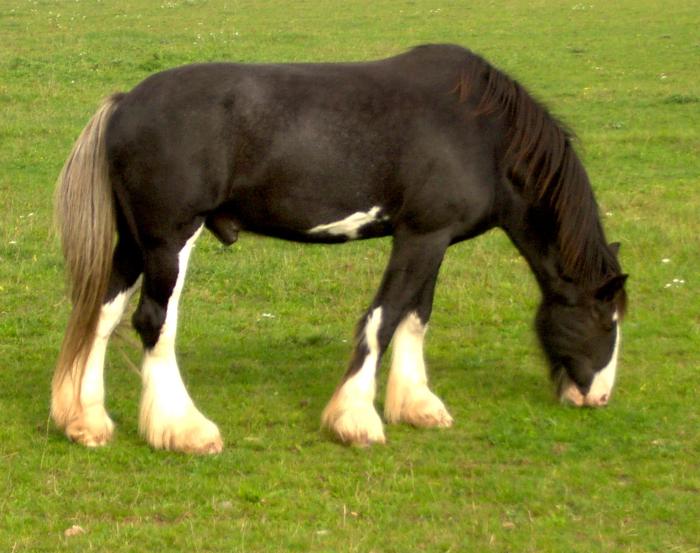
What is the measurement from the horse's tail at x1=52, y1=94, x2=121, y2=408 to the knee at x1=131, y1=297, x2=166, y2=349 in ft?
0.82

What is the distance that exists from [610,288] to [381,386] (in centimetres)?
154

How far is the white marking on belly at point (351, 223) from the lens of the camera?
6461 mm

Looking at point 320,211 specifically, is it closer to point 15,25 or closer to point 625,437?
point 625,437

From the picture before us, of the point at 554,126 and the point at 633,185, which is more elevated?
the point at 554,126

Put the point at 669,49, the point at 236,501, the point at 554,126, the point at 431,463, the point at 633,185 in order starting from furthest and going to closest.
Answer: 1. the point at 669,49
2. the point at 633,185
3. the point at 554,126
4. the point at 431,463
5. the point at 236,501

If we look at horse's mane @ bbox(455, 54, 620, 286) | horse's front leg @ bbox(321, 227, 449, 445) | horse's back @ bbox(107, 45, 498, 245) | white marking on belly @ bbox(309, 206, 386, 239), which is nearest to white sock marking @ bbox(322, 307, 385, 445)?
horse's front leg @ bbox(321, 227, 449, 445)

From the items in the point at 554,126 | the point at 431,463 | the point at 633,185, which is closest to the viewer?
the point at 431,463

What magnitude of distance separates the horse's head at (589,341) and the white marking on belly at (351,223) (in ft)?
4.04

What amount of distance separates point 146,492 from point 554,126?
294cm

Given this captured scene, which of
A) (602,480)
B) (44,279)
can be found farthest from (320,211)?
(44,279)

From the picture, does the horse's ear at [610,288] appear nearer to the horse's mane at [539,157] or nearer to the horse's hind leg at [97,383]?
the horse's mane at [539,157]

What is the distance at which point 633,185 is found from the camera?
12672 millimetres

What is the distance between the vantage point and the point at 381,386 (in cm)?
746

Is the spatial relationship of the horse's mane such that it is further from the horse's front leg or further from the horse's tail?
the horse's tail
